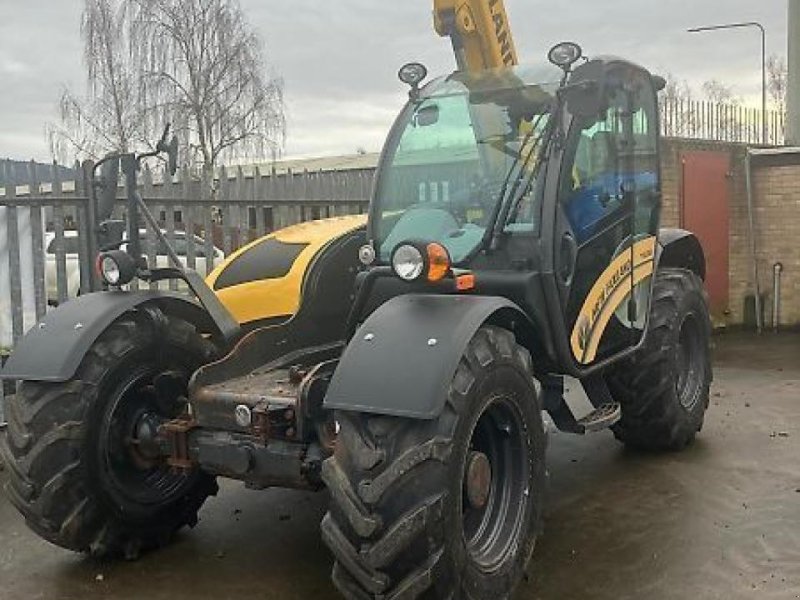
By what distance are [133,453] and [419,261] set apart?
5.49 ft

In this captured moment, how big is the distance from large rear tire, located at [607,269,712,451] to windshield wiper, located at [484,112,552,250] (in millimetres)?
1532

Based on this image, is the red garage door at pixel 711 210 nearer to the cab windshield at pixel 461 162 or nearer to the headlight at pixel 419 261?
the cab windshield at pixel 461 162

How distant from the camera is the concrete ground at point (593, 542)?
13.5 feet

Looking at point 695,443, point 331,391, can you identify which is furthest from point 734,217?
point 331,391

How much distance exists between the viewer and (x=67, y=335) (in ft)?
14.0

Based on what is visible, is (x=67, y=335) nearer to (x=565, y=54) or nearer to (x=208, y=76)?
(x=565, y=54)

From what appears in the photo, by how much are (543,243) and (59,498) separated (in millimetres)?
2397

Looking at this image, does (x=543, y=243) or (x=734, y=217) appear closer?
(x=543, y=243)

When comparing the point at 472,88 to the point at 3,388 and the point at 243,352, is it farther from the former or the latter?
the point at 3,388

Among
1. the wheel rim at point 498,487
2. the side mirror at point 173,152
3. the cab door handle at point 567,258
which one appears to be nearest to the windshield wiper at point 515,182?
the cab door handle at point 567,258

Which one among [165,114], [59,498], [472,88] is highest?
[165,114]

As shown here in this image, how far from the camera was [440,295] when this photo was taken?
12.9 feet

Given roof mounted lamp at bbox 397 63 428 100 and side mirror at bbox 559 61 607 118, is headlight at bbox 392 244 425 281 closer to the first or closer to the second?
side mirror at bbox 559 61 607 118

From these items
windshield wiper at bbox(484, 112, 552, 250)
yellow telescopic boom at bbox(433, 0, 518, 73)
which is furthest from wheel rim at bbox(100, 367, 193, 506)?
yellow telescopic boom at bbox(433, 0, 518, 73)
